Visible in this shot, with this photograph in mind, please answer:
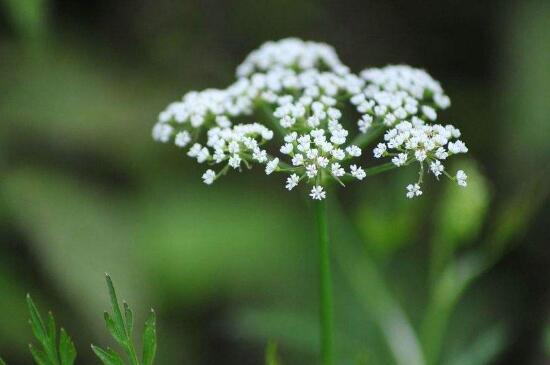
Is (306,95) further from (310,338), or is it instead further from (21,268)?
(21,268)

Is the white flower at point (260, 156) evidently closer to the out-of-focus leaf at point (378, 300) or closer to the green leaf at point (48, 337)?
the green leaf at point (48, 337)

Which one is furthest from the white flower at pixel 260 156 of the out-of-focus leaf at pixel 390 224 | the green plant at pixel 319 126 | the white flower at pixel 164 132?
the out-of-focus leaf at pixel 390 224

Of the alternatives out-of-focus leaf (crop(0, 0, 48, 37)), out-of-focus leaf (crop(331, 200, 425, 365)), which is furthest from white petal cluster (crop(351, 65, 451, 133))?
out-of-focus leaf (crop(0, 0, 48, 37))

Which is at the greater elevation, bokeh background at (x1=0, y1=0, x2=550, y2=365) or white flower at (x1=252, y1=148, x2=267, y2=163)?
bokeh background at (x1=0, y1=0, x2=550, y2=365)

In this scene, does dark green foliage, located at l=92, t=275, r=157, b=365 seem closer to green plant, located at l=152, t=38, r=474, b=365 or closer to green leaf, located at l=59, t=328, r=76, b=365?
green leaf, located at l=59, t=328, r=76, b=365

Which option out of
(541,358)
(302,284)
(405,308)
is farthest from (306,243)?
(541,358)

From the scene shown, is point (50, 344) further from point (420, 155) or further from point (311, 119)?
point (420, 155)
